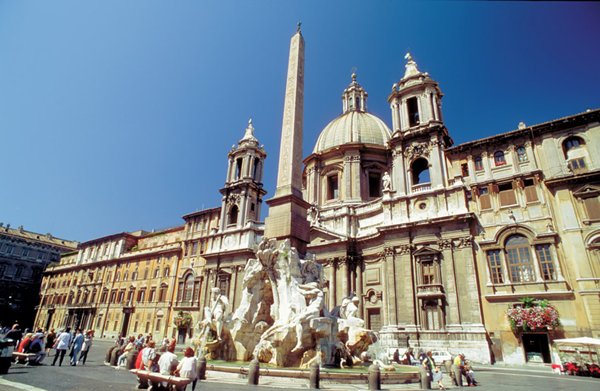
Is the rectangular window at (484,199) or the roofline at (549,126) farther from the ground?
the roofline at (549,126)

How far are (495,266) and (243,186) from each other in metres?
26.0

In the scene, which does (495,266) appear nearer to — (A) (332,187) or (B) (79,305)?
(A) (332,187)

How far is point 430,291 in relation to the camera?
934 inches

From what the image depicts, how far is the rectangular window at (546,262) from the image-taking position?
68.3 ft

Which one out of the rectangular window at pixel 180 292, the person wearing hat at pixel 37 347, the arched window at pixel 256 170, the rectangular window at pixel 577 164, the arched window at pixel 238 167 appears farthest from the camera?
the arched window at pixel 238 167

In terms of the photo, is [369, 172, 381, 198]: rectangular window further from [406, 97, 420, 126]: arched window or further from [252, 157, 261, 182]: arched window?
[252, 157, 261, 182]: arched window

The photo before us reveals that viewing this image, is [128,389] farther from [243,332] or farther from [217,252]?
[217,252]

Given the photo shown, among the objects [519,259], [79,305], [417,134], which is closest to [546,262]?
[519,259]

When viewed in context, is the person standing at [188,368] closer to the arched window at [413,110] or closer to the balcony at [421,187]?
the balcony at [421,187]

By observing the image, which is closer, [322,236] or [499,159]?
[499,159]

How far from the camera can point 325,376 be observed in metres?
9.08

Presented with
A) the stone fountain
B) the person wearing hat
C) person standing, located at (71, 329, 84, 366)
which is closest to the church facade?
the stone fountain


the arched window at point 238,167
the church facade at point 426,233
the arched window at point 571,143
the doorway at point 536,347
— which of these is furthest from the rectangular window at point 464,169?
the arched window at point 238,167

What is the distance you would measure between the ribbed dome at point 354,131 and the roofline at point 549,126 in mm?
13840
